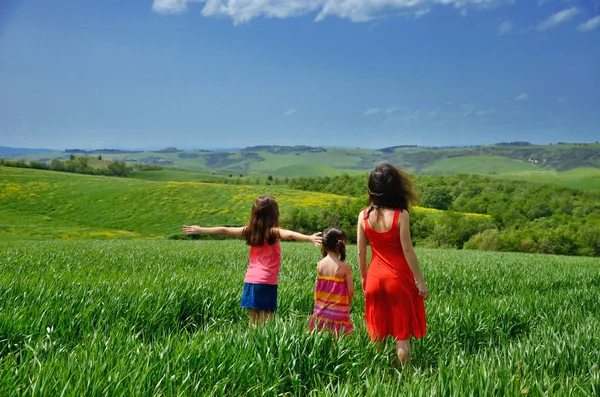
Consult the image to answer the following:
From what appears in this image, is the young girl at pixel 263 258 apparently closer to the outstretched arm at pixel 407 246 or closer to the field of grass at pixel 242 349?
the field of grass at pixel 242 349

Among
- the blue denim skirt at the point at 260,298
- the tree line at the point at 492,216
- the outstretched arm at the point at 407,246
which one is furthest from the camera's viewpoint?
the tree line at the point at 492,216

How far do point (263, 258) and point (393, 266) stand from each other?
1.73 m

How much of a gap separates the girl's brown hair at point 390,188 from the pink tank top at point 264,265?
1.58m

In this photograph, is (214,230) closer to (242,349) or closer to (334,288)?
(334,288)

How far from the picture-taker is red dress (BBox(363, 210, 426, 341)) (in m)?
4.39

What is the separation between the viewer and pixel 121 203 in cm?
7438

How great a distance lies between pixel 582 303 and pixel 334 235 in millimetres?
5457

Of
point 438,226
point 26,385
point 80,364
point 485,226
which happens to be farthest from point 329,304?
point 485,226

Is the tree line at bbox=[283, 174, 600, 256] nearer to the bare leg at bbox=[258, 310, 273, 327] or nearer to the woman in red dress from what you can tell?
the bare leg at bbox=[258, 310, 273, 327]

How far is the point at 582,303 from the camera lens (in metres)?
7.93

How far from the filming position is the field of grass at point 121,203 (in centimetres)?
6412

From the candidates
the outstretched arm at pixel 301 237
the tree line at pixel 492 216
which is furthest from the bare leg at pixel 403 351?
the tree line at pixel 492 216

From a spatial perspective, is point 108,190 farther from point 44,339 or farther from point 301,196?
point 44,339

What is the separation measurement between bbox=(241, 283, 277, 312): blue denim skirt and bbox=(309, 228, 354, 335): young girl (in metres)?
0.56
